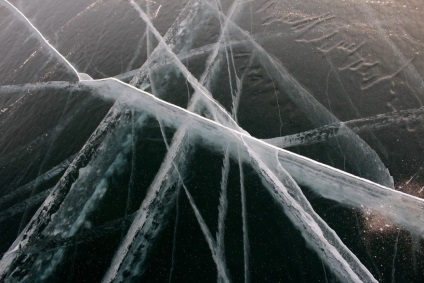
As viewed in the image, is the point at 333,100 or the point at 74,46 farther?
the point at 74,46

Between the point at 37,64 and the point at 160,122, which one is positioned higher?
the point at 37,64

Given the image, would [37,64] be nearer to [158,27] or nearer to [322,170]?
[158,27]

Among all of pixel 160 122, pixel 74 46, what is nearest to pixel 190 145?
pixel 160 122

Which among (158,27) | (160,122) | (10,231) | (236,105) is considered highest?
(158,27)

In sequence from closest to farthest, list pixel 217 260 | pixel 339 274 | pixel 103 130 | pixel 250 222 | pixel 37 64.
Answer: pixel 339 274
pixel 217 260
pixel 250 222
pixel 103 130
pixel 37 64

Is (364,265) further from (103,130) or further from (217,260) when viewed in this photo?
(103,130)

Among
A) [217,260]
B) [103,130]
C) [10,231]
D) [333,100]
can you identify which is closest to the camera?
[217,260]

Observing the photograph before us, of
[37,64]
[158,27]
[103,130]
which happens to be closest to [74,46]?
[37,64]
